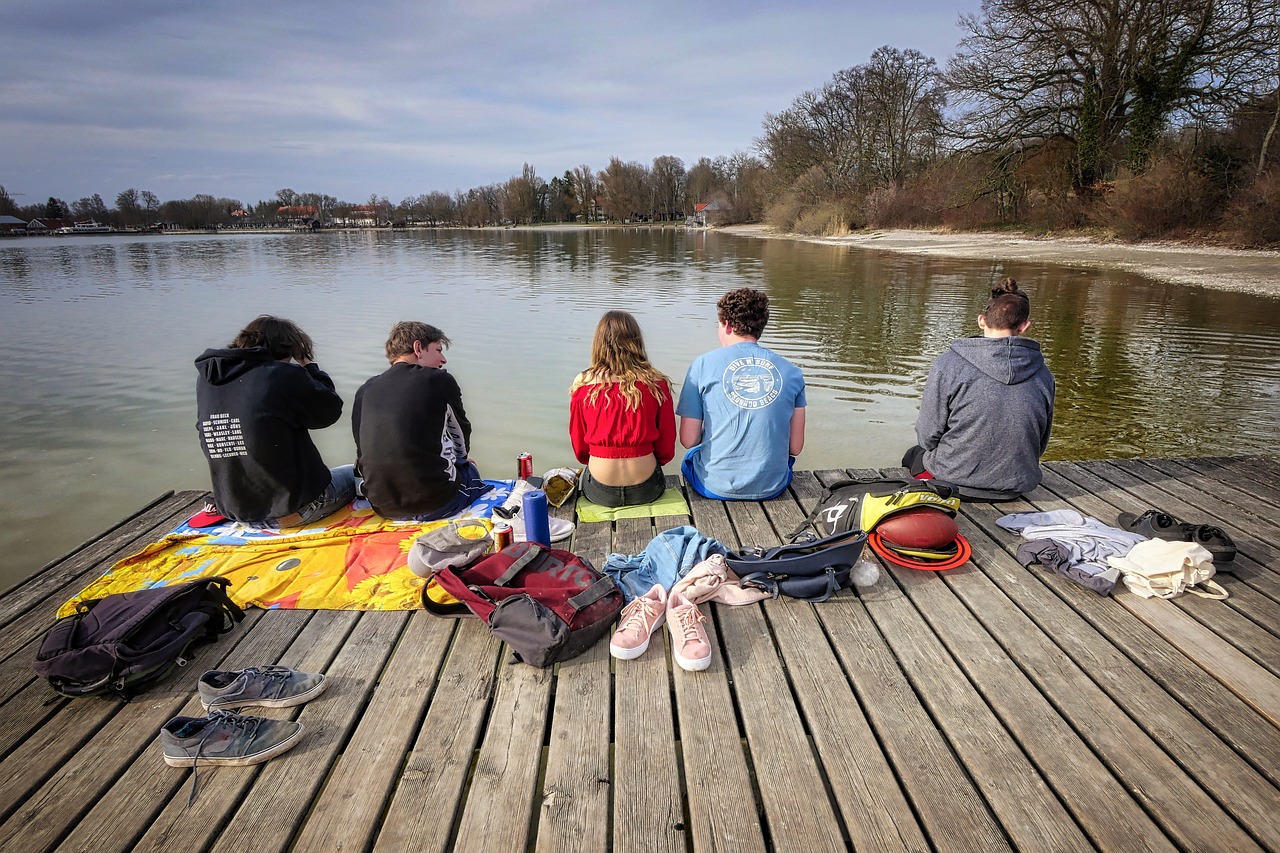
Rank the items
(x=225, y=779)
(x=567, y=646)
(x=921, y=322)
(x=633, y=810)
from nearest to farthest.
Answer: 1. (x=633, y=810)
2. (x=225, y=779)
3. (x=567, y=646)
4. (x=921, y=322)

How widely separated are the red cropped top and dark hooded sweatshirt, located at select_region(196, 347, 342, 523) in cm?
137

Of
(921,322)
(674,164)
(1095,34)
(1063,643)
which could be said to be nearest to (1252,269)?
(921,322)

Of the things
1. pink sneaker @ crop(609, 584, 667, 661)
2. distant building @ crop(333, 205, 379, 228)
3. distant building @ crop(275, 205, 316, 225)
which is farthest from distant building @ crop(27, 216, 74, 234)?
pink sneaker @ crop(609, 584, 667, 661)

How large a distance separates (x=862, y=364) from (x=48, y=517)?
9.21m

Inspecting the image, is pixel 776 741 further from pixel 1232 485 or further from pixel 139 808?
pixel 1232 485

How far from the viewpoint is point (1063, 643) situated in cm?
268

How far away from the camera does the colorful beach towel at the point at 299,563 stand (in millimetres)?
3039

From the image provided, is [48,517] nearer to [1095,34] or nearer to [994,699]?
[994,699]

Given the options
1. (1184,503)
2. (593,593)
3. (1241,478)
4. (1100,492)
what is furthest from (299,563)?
(1241,478)

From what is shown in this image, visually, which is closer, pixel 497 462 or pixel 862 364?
pixel 497 462

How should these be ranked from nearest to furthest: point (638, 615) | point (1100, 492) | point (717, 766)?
1. point (717, 766)
2. point (638, 615)
3. point (1100, 492)

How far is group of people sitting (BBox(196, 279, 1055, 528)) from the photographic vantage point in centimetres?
350

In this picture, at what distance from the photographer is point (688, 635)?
2586 millimetres

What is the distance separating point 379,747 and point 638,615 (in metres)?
1.05
